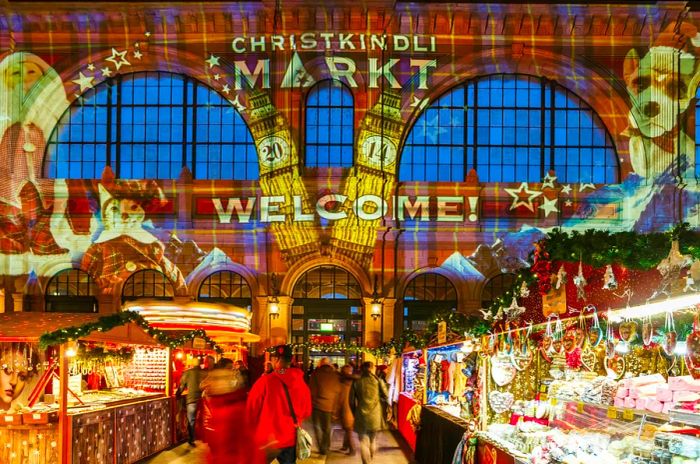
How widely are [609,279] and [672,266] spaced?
118 cm

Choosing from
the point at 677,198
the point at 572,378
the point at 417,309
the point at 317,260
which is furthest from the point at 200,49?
the point at 572,378

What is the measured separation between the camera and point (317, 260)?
2852 centimetres

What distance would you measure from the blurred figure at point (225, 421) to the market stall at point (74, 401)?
11.9 feet

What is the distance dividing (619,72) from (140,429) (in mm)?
19890

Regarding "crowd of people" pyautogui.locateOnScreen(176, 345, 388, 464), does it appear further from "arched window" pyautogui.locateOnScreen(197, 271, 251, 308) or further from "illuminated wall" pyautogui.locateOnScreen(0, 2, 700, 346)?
"arched window" pyautogui.locateOnScreen(197, 271, 251, 308)

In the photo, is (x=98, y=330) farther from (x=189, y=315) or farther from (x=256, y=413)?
(x=189, y=315)

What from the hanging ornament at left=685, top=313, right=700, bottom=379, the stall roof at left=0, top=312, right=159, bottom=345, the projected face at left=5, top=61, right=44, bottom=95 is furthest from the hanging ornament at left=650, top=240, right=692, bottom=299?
the projected face at left=5, top=61, right=44, bottom=95

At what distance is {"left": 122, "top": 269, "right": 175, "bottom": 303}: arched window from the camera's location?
94.8 ft

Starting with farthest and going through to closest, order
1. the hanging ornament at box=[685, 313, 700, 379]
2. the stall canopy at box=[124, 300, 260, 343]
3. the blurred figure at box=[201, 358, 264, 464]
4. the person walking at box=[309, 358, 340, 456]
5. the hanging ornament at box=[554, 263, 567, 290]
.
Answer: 1. the stall canopy at box=[124, 300, 260, 343]
2. the person walking at box=[309, 358, 340, 456]
3. the hanging ornament at box=[554, 263, 567, 290]
4. the blurred figure at box=[201, 358, 264, 464]
5. the hanging ornament at box=[685, 313, 700, 379]

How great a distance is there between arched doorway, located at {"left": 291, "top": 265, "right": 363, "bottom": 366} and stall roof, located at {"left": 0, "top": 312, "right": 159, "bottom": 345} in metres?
15.0

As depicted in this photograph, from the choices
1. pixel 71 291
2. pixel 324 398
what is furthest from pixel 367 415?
pixel 71 291

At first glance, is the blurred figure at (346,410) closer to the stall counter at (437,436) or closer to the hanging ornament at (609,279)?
the stall counter at (437,436)

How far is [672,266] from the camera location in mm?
6238

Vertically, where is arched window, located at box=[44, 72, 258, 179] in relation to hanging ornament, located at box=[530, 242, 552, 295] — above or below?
A: above
